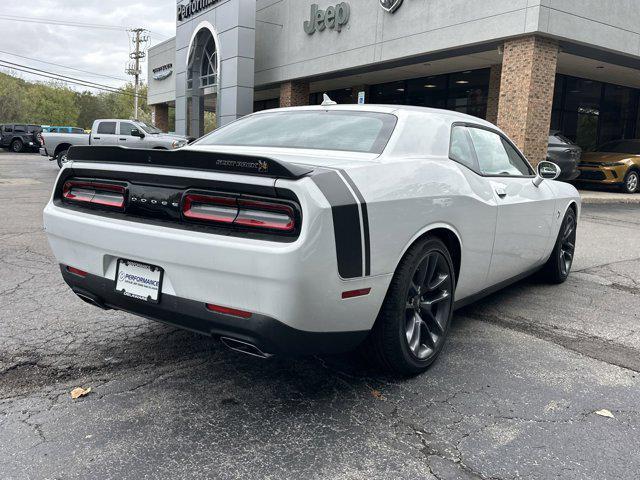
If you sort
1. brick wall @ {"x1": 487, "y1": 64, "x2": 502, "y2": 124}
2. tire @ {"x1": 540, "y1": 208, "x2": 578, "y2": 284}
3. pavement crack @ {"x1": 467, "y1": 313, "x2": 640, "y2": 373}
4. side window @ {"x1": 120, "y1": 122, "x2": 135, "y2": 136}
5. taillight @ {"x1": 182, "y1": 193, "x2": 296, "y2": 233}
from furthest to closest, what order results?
side window @ {"x1": 120, "y1": 122, "x2": 135, "y2": 136}, brick wall @ {"x1": 487, "y1": 64, "x2": 502, "y2": 124}, tire @ {"x1": 540, "y1": 208, "x2": 578, "y2": 284}, pavement crack @ {"x1": 467, "y1": 313, "x2": 640, "y2": 373}, taillight @ {"x1": 182, "y1": 193, "x2": 296, "y2": 233}

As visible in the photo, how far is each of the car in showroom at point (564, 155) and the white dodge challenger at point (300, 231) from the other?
12.6 m

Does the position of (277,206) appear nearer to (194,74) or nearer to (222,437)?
(222,437)

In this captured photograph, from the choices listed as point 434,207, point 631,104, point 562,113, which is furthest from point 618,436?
point 631,104

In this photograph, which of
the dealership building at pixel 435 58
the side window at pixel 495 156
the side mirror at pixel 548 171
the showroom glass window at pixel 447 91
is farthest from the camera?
the showroom glass window at pixel 447 91

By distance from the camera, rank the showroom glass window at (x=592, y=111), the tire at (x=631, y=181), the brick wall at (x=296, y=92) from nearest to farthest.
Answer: the tire at (x=631, y=181), the showroom glass window at (x=592, y=111), the brick wall at (x=296, y=92)

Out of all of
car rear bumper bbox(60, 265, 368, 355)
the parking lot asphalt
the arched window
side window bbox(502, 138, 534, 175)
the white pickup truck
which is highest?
the arched window

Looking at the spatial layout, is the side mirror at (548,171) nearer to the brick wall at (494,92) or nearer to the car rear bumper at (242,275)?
the car rear bumper at (242,275)

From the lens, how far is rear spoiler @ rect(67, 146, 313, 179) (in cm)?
244

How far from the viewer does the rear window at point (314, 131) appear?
3373mm

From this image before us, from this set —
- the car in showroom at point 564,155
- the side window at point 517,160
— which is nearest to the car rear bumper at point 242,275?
the side window at point 517,160

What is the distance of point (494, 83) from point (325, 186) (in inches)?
695

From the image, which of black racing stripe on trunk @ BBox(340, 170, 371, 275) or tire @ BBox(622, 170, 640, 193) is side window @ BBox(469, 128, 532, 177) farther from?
tire @ BBox(622, 170, 640, 193)

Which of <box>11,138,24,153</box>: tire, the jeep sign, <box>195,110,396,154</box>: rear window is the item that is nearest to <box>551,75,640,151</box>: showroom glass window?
A: the jeep sign

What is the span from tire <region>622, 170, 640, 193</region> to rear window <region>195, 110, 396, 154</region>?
1624cm
